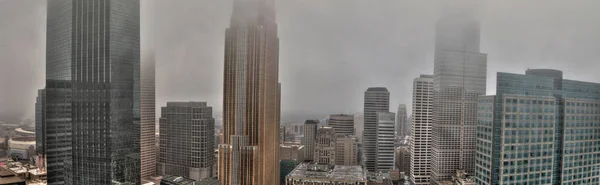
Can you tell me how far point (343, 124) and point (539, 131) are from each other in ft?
64.5

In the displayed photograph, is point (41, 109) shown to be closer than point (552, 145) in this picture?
No

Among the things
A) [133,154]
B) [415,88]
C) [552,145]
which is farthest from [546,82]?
[133,154]

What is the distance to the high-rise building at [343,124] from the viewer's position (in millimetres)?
26875

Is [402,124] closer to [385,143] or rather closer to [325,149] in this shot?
[385,143]

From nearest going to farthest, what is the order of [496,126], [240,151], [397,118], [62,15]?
[496,126]
[62,15]
[240,151]
[397,118]

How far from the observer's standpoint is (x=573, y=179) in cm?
826

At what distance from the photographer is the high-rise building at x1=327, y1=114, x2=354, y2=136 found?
26875 mm

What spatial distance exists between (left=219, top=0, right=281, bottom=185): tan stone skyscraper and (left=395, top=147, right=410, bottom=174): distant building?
12.5 metres

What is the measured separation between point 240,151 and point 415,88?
12685 mm

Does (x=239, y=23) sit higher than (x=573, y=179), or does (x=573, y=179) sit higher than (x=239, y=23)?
(x=239, y=23)

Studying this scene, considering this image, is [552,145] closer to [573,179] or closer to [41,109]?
[573,179]

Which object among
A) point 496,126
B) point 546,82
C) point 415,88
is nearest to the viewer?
point 496,126

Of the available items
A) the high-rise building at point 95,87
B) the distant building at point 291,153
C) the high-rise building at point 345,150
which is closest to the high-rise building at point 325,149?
the high-rise building at point 345,150

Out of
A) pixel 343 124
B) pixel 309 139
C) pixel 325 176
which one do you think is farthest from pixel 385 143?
pixel 325 176
